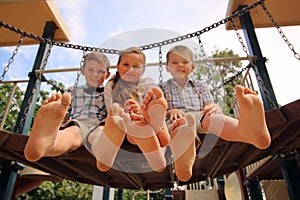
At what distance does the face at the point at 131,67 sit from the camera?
1379mm

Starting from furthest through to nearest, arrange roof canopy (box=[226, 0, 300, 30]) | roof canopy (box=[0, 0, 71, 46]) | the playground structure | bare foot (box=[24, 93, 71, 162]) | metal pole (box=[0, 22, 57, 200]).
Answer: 1. roof canopy (box=[0, 0, 71, 46])
2. roof canopy (box=[226, 0, 300, 30])
3. metal pole (box=[0, 22, 57, 200])
4. the playground structure
5. bare foot (box=[24, 93, 71, 162])

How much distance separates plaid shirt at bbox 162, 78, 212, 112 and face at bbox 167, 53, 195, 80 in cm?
5

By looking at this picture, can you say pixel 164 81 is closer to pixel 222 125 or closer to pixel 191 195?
pixel 222 125

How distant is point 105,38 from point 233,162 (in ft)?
3.56

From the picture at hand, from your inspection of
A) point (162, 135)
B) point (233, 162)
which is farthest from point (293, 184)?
point (162, 135)

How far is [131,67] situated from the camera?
1405mm

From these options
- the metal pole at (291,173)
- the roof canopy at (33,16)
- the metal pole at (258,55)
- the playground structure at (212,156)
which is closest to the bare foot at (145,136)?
the playground structure at (212,156)

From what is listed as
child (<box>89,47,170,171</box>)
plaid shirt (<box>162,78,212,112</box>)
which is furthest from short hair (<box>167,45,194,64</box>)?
child (<box>89,47,170,171</box>)

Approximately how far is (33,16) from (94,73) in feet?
3.30

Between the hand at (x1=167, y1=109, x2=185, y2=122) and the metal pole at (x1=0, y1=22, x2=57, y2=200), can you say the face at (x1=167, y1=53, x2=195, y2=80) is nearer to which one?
the hand at (x1=167, y1=109, x2=185, y2=122)

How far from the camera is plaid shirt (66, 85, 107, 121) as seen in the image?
1.37 metres

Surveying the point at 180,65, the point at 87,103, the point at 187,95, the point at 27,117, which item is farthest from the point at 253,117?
the point at 27,117

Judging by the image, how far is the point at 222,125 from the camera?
36.8 inches

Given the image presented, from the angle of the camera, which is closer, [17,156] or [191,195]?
[17,156]
